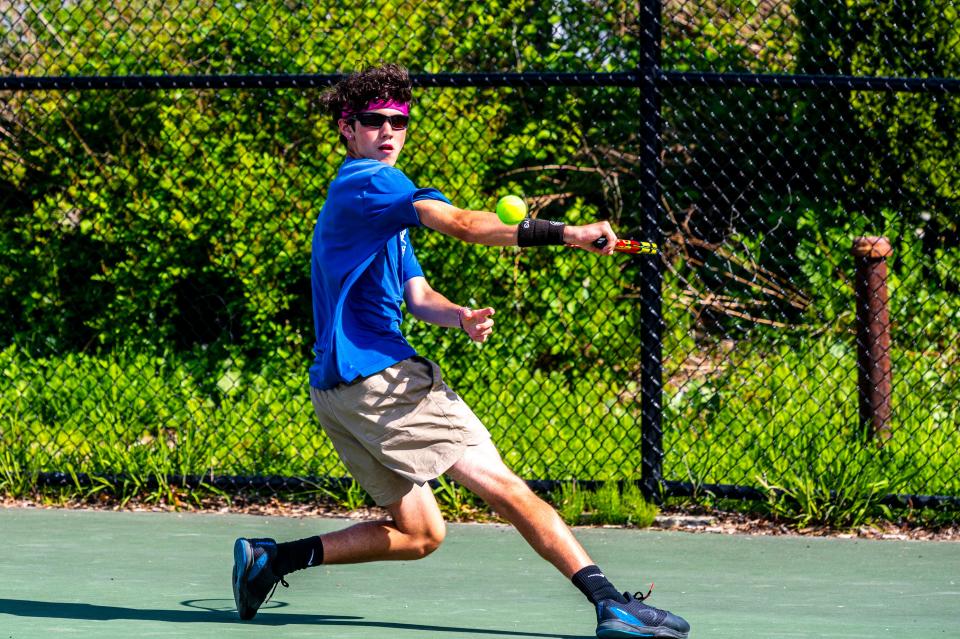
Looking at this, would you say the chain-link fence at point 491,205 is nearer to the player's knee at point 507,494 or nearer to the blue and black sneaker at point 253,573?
the blue and black sneaker at point 253,573

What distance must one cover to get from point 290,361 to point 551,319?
4.89 feet

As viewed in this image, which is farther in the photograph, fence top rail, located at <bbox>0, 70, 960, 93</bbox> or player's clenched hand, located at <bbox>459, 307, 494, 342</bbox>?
→ fence top rail, located at <bbox>0, 70, 960, 93</bbox>

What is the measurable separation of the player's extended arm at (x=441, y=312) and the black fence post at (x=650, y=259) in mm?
1701

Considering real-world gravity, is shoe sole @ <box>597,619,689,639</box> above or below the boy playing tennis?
below

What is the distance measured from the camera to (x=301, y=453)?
21.0 ft

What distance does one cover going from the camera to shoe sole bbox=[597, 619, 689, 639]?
356 centimetres

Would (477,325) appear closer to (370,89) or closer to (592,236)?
(592,236)

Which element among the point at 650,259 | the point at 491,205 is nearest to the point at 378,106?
the point at 650,259

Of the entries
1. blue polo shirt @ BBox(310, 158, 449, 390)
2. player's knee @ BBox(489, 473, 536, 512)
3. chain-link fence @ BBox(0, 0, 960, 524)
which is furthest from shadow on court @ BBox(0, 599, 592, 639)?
chain-link fence @ BBox(0, 0, 960, 524)

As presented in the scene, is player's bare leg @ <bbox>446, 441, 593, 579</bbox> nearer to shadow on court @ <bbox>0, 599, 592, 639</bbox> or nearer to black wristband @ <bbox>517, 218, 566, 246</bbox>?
shadow on court @ <bbox>0, 599, 592, 639</bbox>

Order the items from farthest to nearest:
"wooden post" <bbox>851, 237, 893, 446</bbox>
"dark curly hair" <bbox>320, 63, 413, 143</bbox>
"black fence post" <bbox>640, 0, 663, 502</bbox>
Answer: "wooden post" <bbox>851, 237, 893, 446</bbox> → "black fence post" <bbox>640, 0, 663, 502</bbox> → "dark curly hair" <bbox>320, 63, 413, 143</bbox>

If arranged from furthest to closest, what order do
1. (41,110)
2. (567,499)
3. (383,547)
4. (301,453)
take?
(41,110), (301,453), (567,499), (383,547)

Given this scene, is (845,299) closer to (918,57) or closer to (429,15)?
(918,57)

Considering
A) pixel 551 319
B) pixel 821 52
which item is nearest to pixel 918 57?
pixel 821 52
